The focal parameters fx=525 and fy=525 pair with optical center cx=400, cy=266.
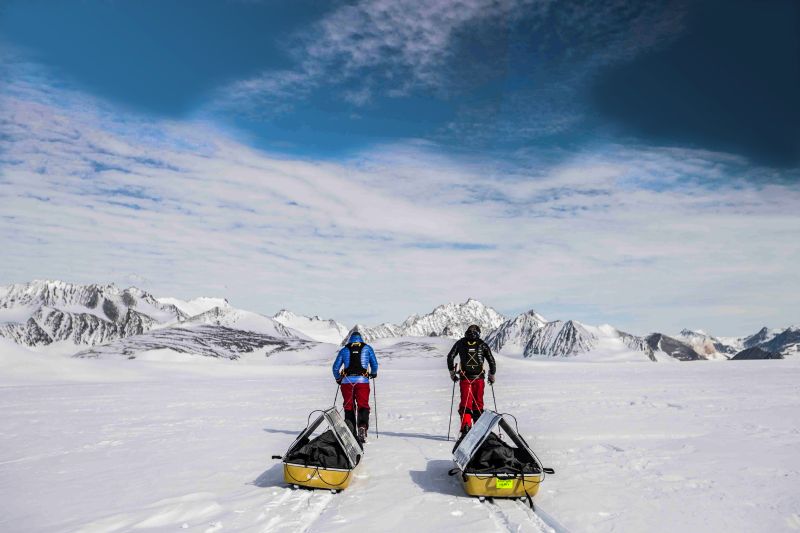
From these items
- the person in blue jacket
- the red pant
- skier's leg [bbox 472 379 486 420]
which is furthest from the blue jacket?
skier's leg [bbox 472 379 486 420]

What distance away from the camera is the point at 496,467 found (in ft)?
24.8

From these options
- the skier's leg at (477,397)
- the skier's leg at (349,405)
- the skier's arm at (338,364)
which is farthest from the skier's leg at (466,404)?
the skier's arm at (338,364)

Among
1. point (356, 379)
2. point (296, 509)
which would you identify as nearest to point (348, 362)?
point (356, 379)

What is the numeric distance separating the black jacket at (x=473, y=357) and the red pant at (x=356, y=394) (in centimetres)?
203

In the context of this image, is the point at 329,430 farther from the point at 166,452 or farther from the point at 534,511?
the point at 166,452

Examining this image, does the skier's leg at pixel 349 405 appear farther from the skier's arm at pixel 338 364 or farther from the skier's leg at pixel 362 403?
the skier's arm at pixel 338 364

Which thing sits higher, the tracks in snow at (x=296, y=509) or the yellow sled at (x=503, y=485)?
the yellow sled at (x=503, y=485)

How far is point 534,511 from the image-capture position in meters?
7.07

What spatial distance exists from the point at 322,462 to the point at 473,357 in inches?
212

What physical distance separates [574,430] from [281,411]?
10769 millimetres

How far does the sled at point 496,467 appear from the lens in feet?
23.8

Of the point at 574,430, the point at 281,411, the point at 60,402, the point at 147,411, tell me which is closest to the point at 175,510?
the point at 574,430

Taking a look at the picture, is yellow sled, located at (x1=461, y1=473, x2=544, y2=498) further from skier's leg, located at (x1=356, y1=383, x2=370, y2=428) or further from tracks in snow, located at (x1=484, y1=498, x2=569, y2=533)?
skier's leg, located at (x1=356, y1=383, x2=370, y2=428)

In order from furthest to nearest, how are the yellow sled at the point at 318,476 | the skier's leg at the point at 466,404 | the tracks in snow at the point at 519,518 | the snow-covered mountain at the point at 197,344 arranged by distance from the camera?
1. the snow-covered mountain at the point at 197,344
2. the skier's leg at the point at 466,404
3. the yellow sled at the point at 318,476
4. the tracks in snow at the point at 519,518
